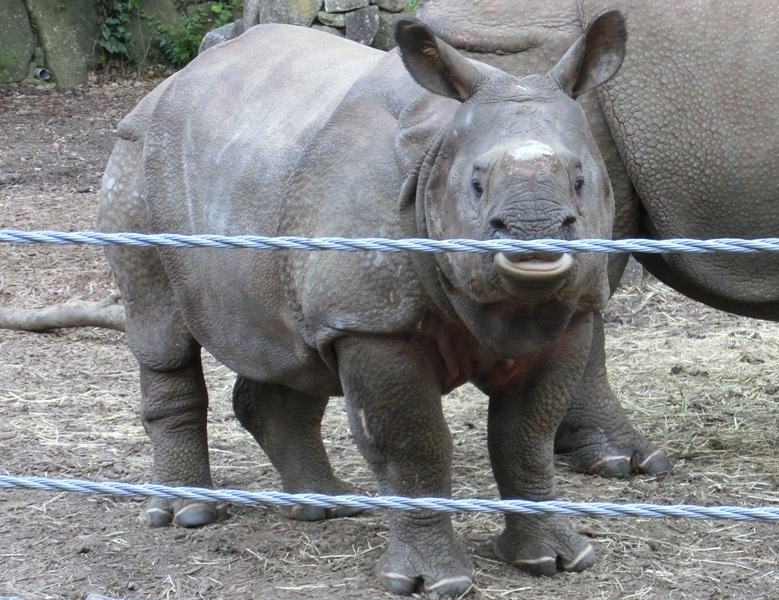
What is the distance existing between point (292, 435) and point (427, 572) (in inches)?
45.4

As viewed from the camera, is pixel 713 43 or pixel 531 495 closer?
pixel 531 495

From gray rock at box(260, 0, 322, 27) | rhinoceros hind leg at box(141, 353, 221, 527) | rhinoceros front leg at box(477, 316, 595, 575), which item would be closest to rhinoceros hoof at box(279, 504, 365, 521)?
rhinoceros hind leg at box(141, 353, 221, 527)

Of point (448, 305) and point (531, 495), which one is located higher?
point (448, 305)

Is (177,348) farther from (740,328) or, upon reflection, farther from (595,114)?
(740,328)

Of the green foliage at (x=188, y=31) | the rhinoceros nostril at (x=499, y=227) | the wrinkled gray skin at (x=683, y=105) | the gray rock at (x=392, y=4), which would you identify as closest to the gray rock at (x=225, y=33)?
the gray rock at (x=392, y=4)

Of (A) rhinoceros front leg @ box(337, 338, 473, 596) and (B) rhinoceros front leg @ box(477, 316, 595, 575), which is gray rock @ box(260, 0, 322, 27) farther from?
(A) rhinoceros front leg @ box(337, 338, 473, 596)

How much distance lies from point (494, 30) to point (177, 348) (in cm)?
170

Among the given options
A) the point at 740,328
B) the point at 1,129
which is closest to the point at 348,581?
the point at 740,328

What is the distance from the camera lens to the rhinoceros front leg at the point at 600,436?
572 cm

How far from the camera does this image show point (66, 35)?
15266 millimetres

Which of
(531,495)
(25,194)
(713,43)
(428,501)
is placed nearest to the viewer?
(428,501)

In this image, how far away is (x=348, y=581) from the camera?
4.55 meters

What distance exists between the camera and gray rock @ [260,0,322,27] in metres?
11.7

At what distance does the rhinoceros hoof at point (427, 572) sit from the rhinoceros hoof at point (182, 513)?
1.04 m
